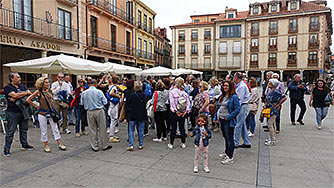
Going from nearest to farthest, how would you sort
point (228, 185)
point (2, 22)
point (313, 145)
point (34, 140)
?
point (228, 185), point (313, 145), point (34, 140), point (2, 22)

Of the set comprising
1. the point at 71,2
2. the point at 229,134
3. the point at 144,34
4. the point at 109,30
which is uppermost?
the point at 144,34

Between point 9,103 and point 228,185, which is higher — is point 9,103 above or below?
above

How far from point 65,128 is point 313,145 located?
7.28 meters

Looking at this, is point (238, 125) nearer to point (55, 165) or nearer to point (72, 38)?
point (55, 165)

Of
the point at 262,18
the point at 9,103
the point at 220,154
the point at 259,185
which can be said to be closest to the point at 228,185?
the point at 259,185

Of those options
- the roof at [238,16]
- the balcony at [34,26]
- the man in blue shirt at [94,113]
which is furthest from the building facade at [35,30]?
the roof at [238,16]

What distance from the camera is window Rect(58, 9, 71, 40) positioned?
1470cm

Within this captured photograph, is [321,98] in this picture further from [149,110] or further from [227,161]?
[149,110]

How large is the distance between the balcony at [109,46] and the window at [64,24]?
1978mm

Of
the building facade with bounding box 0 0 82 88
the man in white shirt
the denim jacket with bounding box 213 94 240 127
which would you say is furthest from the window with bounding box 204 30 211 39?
the denim jacket with bounding box 213 94 240 127

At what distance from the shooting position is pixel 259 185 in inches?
136

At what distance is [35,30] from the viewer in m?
12.8

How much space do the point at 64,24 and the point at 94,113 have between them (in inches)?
497

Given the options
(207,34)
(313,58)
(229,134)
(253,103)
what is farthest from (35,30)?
(313,58)
